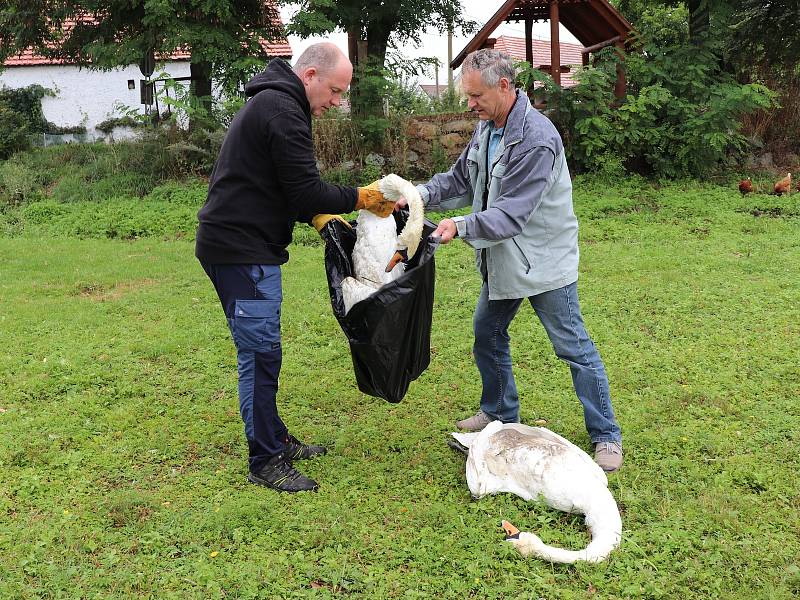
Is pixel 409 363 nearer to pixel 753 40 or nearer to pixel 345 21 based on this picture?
pixel 345 21

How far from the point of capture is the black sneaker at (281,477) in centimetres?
344

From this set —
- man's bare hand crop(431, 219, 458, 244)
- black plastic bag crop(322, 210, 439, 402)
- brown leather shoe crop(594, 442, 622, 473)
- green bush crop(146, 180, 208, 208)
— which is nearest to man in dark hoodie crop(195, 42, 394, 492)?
black plastic bag crop(322, 210, 439, 402)

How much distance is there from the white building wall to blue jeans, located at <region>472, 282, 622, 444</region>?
20701 millimetres

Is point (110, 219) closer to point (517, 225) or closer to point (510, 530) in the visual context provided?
point (517, 225)

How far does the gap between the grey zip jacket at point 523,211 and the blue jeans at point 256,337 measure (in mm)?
929

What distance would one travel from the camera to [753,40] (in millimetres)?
11680

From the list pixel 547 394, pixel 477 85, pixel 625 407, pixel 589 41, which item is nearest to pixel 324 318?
pixel 547 394

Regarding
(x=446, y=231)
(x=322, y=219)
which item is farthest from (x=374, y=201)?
(x=446, y=231)

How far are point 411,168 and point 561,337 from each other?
26.4 feet

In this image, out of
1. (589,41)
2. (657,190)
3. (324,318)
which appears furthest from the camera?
(589,41)

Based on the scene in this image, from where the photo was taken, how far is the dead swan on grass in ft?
9.46

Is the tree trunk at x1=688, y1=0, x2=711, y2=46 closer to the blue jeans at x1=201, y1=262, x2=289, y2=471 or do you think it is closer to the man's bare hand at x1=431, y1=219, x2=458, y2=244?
the man's bare hand at x1=431, y1=219, x2=458, y2=244

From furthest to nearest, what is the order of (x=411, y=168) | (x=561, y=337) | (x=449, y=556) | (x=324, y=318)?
(x=411, y=168), (x=324, y=318), (x=561, y=337), (x=449, y=556)

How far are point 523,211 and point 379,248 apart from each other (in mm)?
676
